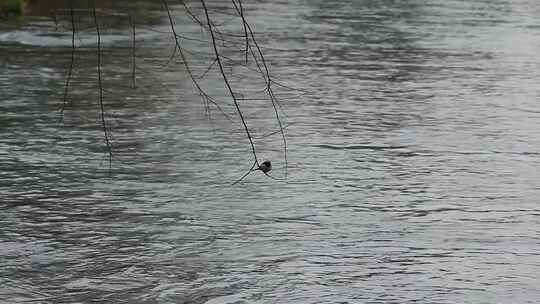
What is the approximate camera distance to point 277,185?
41.6ft

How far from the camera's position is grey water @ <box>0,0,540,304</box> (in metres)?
9.50

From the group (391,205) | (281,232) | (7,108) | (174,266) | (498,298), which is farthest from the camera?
(7,108)

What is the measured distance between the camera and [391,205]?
11.9 meters

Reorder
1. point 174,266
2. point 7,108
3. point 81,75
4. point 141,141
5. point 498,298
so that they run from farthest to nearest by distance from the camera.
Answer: point 81,75 → point 7,108 → point 141,141 → point 174,266 → point 498,298

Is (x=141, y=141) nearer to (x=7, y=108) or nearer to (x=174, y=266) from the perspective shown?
(x=7, y=108)

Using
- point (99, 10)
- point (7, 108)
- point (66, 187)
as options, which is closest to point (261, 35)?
point (99, 10)

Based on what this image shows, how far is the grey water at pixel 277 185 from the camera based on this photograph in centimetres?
950

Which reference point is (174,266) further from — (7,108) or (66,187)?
(7,108)

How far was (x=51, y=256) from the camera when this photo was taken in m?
9.96

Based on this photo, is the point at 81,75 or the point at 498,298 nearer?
the point at 498,298

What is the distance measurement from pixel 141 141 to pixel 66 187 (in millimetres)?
2565

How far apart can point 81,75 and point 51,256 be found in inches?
389

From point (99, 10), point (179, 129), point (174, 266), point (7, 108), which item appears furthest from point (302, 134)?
point (99, 10)

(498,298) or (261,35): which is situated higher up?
(498,298)
